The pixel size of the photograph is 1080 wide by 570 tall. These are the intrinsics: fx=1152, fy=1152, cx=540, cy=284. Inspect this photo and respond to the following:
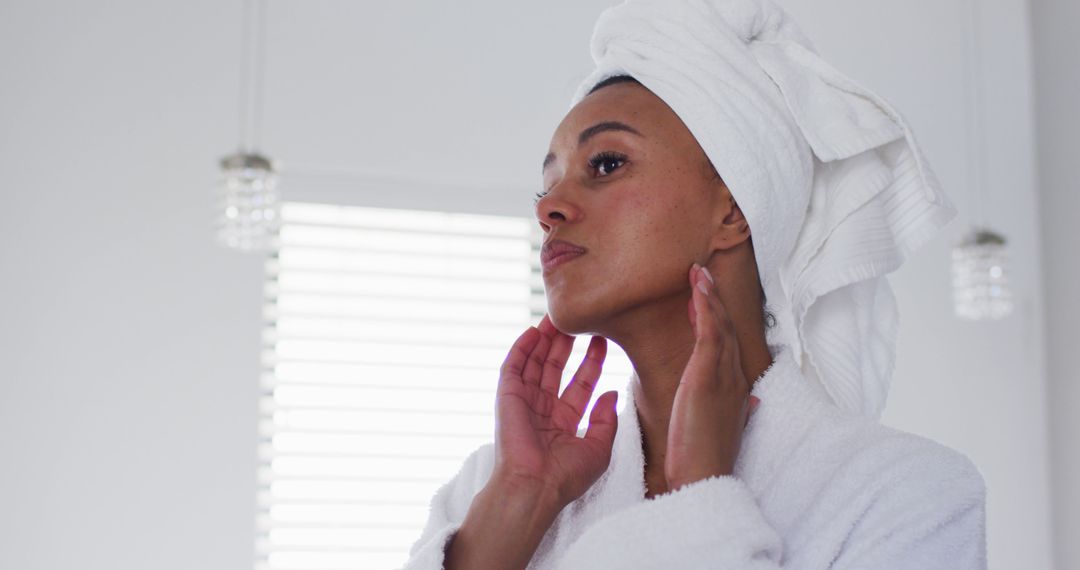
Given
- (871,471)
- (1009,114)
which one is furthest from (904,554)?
(1009,114)

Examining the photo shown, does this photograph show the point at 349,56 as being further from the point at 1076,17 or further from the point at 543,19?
the point at 1076,17

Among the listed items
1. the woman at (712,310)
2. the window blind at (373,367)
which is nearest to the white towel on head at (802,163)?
the woman at (712,310)

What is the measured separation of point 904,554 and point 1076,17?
10.8 ft

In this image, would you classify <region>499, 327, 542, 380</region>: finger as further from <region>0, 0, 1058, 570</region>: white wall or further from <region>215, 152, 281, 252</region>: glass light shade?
<region>0, 0, 1058, 570</region>: white wall

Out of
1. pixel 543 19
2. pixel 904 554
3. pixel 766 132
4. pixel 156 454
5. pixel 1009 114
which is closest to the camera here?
pixel 904 554

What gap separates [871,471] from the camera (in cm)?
113

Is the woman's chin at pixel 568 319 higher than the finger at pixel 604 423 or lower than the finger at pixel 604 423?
higher

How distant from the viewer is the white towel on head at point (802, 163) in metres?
1.29

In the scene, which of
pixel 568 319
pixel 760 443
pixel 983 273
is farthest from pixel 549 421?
pixel 983 273

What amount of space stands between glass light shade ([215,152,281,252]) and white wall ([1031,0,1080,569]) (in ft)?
8.40

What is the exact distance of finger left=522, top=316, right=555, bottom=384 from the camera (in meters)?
1.37

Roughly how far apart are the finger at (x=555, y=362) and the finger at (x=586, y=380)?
0.02 metres

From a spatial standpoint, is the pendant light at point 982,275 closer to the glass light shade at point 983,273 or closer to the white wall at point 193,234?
the glass light shade at point 983,273

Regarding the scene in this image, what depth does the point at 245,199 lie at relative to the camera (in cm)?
270
